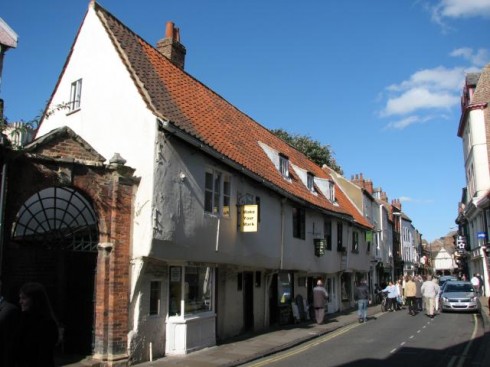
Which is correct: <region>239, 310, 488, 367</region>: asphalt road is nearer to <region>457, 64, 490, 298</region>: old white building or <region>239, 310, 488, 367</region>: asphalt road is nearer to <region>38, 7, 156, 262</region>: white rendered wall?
<region>38, 7, 156, 262</region>: white rendered wall

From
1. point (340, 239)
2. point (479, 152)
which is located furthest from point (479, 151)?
point (340, 239)

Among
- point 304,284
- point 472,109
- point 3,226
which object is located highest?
point 472,109

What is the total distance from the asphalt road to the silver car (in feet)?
10.1

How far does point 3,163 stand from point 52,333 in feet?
18.6

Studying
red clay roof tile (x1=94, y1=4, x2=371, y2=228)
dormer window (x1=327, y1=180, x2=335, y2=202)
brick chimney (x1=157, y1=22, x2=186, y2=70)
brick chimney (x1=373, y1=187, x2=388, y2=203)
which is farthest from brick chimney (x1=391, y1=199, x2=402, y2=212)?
brick chimney (x1=157, y1=22, x2=186, y2=70)

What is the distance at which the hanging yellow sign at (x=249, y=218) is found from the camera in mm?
14609

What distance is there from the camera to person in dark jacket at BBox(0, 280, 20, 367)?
16.7 ft

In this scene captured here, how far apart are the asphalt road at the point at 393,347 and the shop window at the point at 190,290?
235cm

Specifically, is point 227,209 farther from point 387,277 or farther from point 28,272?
point 387,277

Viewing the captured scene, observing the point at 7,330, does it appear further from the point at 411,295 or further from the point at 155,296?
the point at 411,295

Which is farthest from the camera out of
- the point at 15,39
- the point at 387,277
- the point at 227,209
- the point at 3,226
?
the point at 387,277

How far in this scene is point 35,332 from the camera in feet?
16.2

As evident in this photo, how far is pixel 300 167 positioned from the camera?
80.9 ft

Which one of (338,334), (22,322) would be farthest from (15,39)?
(338,334)
